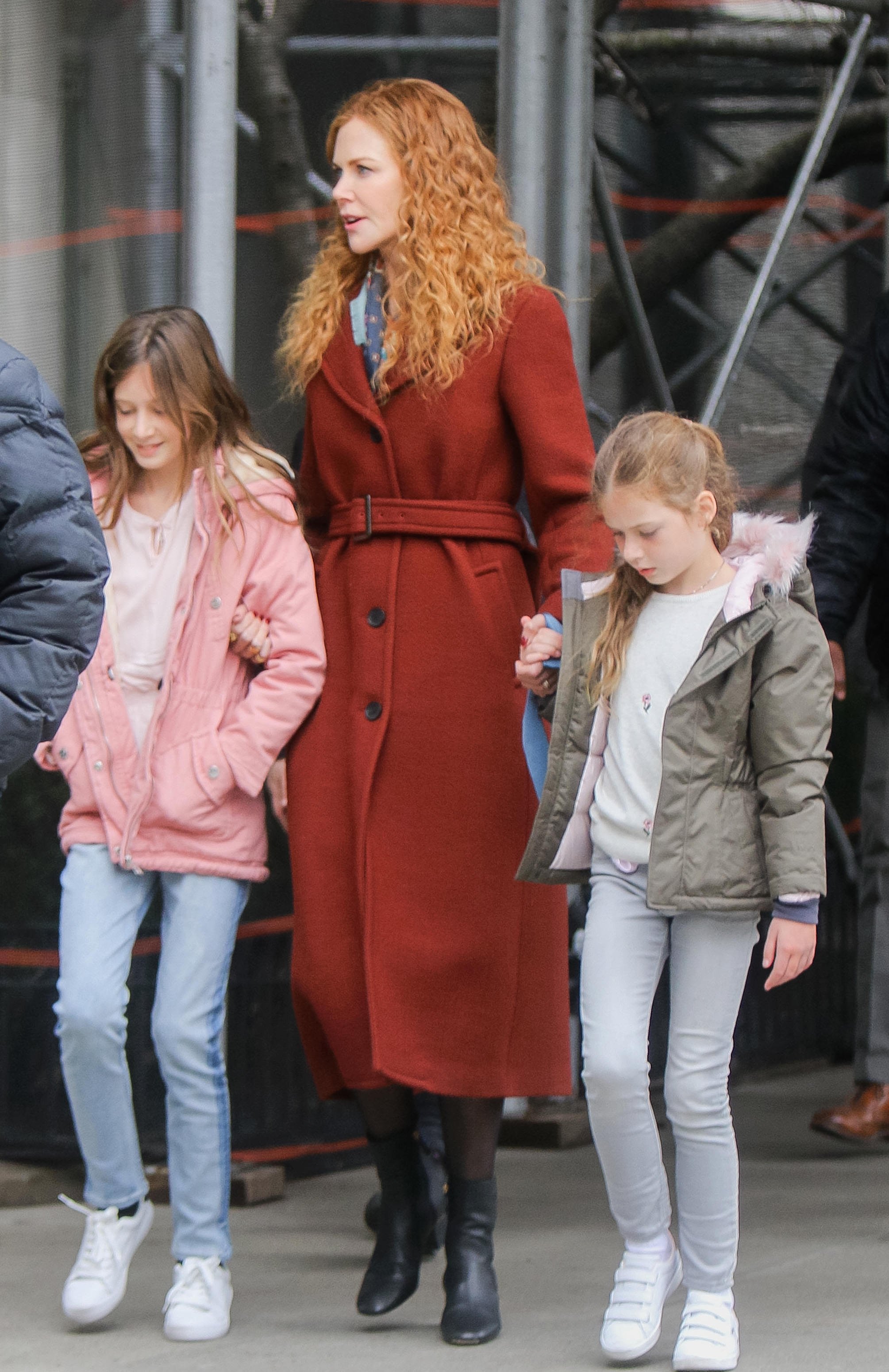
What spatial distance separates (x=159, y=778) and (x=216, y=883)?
190 mm

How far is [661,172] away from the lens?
5.64m

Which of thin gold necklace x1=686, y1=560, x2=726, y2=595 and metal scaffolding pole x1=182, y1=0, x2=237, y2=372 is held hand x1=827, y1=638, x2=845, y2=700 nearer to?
thin gold necklace x1=686, y1=560, x2=726, y2=595

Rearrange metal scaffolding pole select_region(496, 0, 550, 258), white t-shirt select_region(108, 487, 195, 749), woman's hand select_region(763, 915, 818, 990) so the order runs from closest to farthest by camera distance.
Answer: woman's hand select_region(763, 915, 818, 990) → white t-shirt select_region(108, 487, 195, 749) → metal scaffolding pole select_region(496, 0, 550, 258)

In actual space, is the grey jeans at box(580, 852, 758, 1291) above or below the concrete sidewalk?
above

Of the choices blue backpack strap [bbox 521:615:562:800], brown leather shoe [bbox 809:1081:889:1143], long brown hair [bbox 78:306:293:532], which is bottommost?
brown leather shoe [bbox 809:1081:889:1143]

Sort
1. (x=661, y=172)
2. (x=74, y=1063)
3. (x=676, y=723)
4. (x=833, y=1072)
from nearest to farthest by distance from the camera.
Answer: (x=676, y=723) < (x=74, y=1063) < (x=661, y=172) < (x=833, y=1072)

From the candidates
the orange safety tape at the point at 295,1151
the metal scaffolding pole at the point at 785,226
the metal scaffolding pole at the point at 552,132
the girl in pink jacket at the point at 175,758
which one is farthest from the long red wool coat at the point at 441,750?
the metal scaffolding pole at the point at 785,226

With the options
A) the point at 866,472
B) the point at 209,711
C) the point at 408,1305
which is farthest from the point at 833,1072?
the point at 209,711

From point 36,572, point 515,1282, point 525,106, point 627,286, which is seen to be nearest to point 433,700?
point 36,572

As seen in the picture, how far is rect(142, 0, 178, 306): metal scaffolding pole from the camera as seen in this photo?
4.23 m

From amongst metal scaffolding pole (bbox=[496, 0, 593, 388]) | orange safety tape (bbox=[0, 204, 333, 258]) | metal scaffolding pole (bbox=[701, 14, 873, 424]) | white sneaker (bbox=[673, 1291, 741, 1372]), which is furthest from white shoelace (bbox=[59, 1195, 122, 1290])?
metal scaffolding pole (bbox=[701, 14, 873, 424])

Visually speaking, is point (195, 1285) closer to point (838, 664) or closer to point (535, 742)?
point (535, 742)

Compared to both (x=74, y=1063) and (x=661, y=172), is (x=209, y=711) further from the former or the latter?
(x=661, y=172)

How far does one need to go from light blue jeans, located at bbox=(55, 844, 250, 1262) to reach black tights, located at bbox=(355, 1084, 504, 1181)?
247mm
